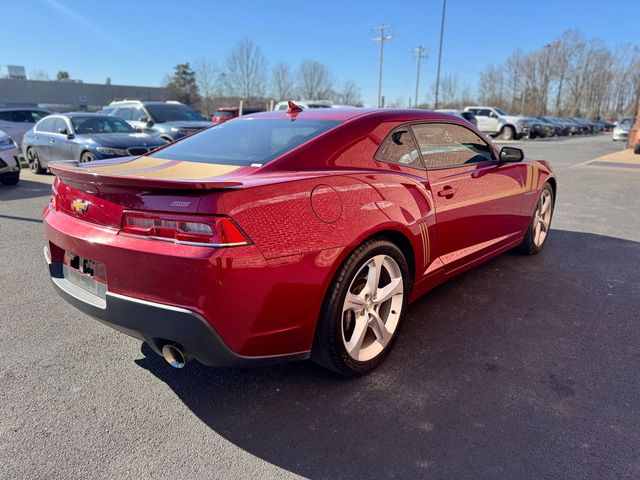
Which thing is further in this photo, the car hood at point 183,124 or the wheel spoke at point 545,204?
the car hood at point 183,124

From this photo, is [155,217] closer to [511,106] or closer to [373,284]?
[373,284]

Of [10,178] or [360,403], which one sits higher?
[10,178]

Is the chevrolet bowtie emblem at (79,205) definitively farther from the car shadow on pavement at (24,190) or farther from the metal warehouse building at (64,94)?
the metal warehouse building at (64,94)

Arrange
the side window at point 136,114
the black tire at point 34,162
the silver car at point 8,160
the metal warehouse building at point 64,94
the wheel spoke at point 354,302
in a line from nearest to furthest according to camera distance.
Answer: the wheel spoke at point 354,302
the silver car at point 8,160
the black tire at point 34,162
the side window at point 136,114
the metal warehouse building at point 64,94

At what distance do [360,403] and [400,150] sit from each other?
5.22 feet

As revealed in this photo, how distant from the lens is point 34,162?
11258 mm

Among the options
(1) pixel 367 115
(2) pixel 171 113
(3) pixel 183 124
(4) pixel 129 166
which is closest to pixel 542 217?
(1) pixel 367 115

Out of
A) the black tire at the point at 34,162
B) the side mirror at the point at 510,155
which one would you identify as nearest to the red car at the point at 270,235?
the side mirror at the point at 510,155

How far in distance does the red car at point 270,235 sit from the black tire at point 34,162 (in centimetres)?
978

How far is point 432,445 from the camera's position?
6.82 feet

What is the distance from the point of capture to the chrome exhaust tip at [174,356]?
2.11m

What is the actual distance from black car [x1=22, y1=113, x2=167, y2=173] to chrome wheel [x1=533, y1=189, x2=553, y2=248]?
23.9 ft

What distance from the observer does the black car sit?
9.09 metres

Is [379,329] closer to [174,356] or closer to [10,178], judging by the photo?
[174,356]
